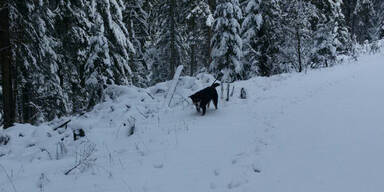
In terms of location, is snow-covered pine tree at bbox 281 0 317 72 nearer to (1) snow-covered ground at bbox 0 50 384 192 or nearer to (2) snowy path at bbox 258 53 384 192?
(1) snow-covered ground at bbox 0 50 384 192

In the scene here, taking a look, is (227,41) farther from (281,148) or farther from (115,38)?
(281,148)

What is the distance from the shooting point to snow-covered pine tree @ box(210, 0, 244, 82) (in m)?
17.2

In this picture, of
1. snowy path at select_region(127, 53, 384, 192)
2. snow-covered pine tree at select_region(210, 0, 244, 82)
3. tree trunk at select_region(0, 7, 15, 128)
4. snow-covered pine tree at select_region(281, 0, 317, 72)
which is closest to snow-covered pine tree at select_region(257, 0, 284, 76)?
snow-covered pine tree at select_region(281, 0, 317, 72)

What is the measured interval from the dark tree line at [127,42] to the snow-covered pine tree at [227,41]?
0.20 feet

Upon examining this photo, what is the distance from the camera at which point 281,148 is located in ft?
17.1

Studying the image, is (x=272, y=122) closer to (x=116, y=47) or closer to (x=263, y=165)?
(x=263, y=165)

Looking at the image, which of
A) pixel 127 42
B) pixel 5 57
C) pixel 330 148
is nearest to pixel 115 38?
pixel 127 42

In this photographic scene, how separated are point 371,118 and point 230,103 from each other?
4.05 metres

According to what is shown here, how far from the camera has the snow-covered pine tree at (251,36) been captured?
18.1 m

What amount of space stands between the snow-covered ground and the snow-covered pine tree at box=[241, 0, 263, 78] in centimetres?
994

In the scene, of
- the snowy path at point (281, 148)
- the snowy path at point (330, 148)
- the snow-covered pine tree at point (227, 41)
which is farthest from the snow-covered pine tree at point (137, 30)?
the snowy path at point (330, 148)

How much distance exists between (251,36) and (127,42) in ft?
28.8

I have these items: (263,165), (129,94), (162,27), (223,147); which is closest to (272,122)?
(223,147)

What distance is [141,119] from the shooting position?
8203mm
